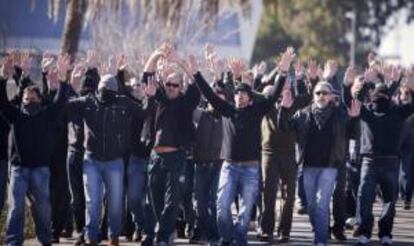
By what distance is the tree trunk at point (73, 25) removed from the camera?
19828 millimetres

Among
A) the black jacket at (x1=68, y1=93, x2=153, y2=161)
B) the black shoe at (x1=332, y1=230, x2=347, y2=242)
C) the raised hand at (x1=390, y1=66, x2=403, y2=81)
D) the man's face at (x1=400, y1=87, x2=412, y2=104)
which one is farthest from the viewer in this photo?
the man's face at (x1=400, y1=87, x2=412, y2=104)

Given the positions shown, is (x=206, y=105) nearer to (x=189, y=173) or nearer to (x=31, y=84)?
(x=189, y=173)

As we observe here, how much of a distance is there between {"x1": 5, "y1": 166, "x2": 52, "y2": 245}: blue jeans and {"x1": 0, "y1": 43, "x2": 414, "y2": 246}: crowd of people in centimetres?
1

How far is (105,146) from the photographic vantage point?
1277 centimetres

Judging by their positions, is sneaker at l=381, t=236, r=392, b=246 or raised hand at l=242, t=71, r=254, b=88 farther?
sneaker at l=381, t=236, r=392, b=246

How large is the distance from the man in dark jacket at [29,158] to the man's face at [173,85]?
4.69 ft

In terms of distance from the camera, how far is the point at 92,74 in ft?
43.6

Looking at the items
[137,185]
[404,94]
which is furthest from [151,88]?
[404,94]

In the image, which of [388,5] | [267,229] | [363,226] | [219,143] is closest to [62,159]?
[219,143]

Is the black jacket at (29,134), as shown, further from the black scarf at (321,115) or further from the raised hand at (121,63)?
the black scarf at (321,115)

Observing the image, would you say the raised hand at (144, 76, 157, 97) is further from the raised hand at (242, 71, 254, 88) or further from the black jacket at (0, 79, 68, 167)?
the black jacket at (0, 79, 68, 167)

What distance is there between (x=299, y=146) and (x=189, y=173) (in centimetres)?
151

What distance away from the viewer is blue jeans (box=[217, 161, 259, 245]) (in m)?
12.6

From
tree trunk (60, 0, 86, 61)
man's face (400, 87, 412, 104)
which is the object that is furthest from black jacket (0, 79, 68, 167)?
tree trunk (60, 0, 86, 61)
